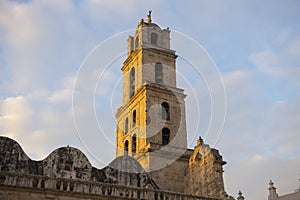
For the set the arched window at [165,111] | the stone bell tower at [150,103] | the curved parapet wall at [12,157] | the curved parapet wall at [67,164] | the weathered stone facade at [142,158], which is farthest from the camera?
the arched window at [165,111]

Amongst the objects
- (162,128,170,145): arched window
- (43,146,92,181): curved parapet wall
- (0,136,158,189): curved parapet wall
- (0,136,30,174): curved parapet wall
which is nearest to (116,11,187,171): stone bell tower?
(162,128,170,145): arched window

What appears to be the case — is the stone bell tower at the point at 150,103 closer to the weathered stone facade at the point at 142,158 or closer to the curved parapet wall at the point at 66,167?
the weathered stone facade at the point at 142,158

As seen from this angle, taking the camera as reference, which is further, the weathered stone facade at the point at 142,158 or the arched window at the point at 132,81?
the arched window at the point at 132,81

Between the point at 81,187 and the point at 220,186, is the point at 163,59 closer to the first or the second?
the point at 220,186

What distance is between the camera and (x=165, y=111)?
35.3 m

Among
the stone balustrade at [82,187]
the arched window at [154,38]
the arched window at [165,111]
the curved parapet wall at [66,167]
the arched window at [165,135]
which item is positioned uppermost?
the arched window at [154,38]

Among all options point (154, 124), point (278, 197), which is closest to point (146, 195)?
point (154, 124)

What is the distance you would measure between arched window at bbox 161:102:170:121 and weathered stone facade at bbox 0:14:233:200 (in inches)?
3.9

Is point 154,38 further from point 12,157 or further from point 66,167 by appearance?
point 12,157

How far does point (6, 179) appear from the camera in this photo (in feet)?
58.7

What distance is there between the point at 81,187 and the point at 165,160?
13339 millimetres

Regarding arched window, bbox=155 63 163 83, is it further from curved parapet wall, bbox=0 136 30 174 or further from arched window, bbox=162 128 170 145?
curved parapet wall, bbox=0 136 30 174

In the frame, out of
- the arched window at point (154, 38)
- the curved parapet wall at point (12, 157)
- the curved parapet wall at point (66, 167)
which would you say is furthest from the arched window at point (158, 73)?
the curved parapet wall at point (12, 157)

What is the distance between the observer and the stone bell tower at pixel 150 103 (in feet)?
108
